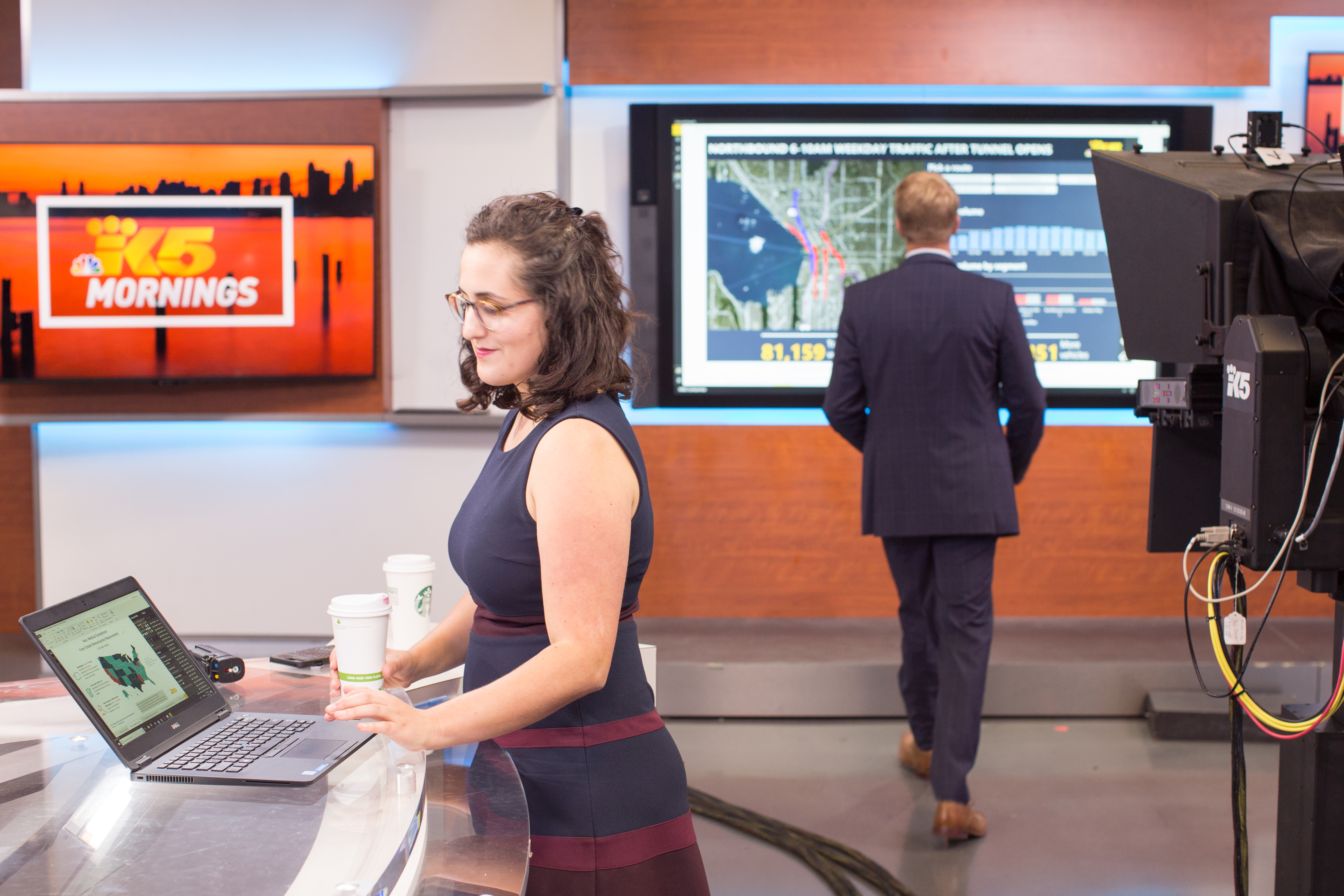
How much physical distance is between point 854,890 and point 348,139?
118 inches

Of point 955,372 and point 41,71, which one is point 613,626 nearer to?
point 955,372

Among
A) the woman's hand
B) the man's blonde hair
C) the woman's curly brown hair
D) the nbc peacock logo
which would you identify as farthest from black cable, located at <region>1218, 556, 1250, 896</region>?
the nbc peacock logo

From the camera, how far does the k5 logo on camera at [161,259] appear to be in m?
3.70

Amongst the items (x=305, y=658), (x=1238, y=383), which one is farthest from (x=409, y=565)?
(x=1238, y=383)

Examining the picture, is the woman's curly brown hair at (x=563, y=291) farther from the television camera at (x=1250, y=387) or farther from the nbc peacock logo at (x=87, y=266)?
the nbc peacock logo at (x=87, y=266)

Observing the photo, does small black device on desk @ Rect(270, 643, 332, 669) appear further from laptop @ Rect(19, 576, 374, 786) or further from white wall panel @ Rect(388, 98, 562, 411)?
white wall panel @ Rect(388, 98, 562, 411)

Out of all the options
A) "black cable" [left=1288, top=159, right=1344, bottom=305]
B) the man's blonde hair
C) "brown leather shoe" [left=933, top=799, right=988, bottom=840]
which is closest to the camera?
"black cable" [left=1288, top=159, right=1344, bottom=305]

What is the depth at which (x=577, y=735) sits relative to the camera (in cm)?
120

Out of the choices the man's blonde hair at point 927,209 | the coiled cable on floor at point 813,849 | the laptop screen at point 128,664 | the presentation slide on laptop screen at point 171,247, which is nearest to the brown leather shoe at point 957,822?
the coiled cable on floor at point 813,849

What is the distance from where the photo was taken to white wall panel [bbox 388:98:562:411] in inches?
147

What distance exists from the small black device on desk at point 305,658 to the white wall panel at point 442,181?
218 cm

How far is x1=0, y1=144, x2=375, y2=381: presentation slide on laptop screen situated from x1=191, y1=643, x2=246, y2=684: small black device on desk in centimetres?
243

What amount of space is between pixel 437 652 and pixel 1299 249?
1222 millimetres

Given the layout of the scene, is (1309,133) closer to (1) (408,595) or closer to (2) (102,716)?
(1) (408,595)
